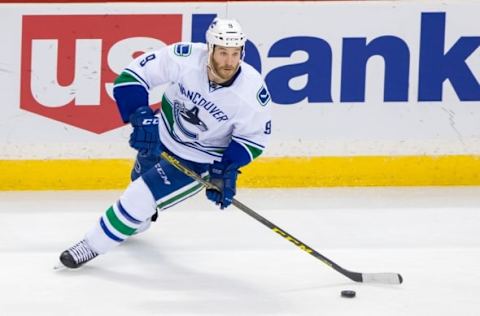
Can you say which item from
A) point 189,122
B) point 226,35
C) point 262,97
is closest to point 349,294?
point 262,97

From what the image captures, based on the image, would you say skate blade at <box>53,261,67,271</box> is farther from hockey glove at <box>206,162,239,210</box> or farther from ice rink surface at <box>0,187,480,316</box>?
hockey glove at <box>206,162,239,210</box>

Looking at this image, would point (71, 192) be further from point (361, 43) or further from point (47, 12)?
point (361, 43)

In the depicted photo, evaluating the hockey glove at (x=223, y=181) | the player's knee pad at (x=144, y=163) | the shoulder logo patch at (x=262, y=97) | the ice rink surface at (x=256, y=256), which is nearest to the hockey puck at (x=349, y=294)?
the ice rink surface at (x=256, y=256)

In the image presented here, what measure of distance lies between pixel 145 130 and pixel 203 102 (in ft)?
1.02

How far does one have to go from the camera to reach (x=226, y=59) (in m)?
4.81

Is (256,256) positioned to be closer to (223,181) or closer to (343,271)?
(343,271)

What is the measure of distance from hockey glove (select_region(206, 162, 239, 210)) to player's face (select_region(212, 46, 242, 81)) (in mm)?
324

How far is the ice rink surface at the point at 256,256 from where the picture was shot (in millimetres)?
4758

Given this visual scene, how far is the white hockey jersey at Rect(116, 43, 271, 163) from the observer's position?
4938 mm

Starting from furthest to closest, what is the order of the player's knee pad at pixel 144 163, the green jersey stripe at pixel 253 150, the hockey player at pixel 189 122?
the player's knee pad at pixel 144 163
the green jersey stripe at pixel 253 150
the hockey player at pixel 189 122

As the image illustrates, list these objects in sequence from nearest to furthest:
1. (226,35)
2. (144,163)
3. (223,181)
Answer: (226,35) → (223,181) → (144,163)

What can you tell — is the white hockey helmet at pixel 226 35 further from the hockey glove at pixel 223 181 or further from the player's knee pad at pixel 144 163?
the player's knee pad at pixel 144 163

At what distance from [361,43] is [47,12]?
1.45 metres

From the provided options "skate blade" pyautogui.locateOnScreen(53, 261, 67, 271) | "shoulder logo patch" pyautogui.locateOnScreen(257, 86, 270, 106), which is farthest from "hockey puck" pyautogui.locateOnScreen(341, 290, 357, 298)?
"skate blade" pyautogui.locateOnScreen(53, 261, 67, 271)
